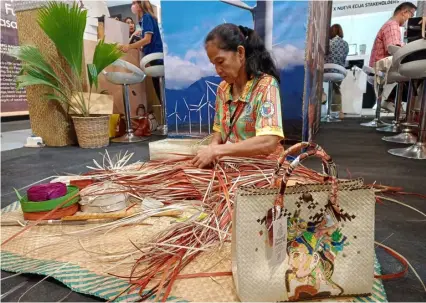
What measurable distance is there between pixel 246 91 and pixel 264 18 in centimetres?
124

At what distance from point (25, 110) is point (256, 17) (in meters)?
5.17

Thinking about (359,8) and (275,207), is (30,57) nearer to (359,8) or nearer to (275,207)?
(275,207)

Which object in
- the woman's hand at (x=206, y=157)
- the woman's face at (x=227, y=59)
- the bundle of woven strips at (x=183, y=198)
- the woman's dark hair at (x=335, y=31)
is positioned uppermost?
the woman's dark hair at (x=335, y=31)

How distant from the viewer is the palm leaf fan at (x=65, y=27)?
2.49 m

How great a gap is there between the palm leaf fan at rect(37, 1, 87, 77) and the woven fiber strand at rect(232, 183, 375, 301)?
8.85 feet

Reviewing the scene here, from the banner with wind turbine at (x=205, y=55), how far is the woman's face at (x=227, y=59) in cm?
104

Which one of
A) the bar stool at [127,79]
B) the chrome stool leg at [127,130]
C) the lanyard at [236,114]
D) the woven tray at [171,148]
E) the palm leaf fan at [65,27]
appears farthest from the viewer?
the chrome stool leg at [127,130]

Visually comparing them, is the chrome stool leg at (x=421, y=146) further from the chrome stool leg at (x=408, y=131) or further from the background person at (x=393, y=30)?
the background person at (x=393, y=30)

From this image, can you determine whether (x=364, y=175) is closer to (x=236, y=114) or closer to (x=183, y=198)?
(x=236, y=114)

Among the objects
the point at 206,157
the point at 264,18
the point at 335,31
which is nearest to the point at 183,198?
the point at 206,157

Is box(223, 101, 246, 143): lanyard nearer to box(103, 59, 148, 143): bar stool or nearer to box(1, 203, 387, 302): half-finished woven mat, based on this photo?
box(1, 203, 387, 302): half-finished woven mat

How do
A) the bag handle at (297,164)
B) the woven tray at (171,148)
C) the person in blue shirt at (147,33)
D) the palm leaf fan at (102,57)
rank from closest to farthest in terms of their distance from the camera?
the bag handle at (297,164) → the woven tray at (171,148) → the palm leaf fan at (102,57) → the person in blue shirt at (147,33)

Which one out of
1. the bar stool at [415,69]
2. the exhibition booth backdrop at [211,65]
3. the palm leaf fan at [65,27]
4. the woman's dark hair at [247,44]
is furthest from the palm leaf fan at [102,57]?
the bar stool at [415,69]

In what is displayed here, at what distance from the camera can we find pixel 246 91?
1.30 m
